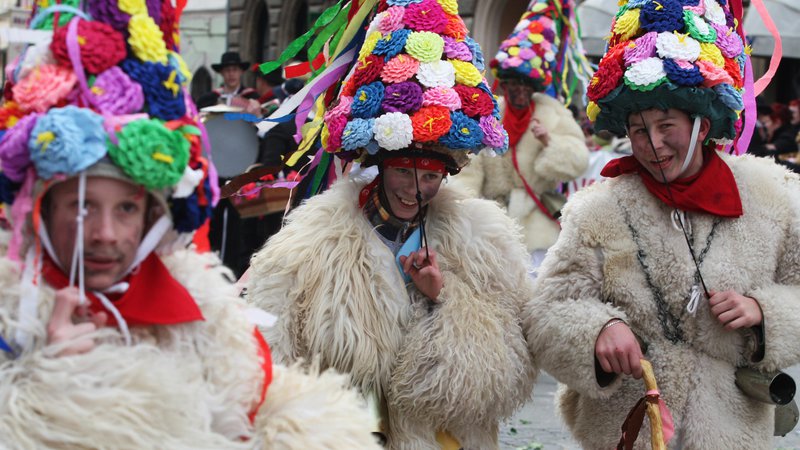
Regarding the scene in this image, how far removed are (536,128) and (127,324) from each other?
641 centimetres

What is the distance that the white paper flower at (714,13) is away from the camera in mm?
4301

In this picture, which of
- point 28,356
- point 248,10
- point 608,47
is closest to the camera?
point 28,356

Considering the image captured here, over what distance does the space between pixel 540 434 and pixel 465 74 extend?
10.7 ft

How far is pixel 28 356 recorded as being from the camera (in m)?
2.64

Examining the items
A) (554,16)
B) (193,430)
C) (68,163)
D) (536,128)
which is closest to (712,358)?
(193,430)

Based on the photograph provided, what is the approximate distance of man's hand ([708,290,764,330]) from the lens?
156 inches

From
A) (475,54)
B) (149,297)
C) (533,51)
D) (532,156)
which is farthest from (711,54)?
(533,51)

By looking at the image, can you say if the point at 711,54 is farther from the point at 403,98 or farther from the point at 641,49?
the point at 403,98

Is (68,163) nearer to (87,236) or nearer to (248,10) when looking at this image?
(87,236)

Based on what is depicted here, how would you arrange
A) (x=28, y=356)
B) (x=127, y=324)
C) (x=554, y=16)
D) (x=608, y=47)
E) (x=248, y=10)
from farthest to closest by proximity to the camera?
(x=248, y=10), (x=554, y=16), (x=608, y=47), (x=127, y=324), (x=28, y=356)

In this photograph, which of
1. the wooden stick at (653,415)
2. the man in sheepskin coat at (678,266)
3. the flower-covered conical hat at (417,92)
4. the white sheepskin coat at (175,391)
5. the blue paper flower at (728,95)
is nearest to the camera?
the white sheepskin coat at (175,391)

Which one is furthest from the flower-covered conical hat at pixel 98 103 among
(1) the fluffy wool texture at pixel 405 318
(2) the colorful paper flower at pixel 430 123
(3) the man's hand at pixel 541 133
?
(3) the man's hand at pixel 541 133

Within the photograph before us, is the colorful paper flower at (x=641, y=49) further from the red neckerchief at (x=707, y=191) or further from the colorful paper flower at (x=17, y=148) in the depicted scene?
the colorful paper flower at (x=17, y=148)

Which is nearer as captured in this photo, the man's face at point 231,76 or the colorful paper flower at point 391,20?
the colorful paper flower at point 391,20
